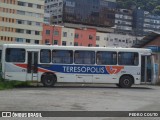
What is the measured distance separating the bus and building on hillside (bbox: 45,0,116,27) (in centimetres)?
10156

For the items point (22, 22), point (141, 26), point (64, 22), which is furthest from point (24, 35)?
point (141, 26)

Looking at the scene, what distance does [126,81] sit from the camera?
26109 millimetres

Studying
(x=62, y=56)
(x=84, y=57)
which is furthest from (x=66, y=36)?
(x=62, y=56)

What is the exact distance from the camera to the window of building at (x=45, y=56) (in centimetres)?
2489

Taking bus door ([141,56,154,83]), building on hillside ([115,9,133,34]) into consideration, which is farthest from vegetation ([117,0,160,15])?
bus door ([141,56,154,83])

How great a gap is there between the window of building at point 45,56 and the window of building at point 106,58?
3193 millimetres

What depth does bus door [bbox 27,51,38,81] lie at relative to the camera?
2461 centimetres

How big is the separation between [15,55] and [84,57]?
444 centimetres

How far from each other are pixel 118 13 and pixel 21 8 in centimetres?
7171

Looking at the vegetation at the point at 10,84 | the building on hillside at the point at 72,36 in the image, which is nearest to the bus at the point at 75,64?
the vegetation at the point at 10,84

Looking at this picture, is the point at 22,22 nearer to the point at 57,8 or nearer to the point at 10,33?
the point at 10,33

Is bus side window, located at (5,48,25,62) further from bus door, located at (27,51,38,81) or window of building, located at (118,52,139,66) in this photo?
window of building, located at (118,52,139,66)

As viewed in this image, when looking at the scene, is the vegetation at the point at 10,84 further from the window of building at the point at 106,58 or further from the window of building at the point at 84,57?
the window of building at the point at 106,58

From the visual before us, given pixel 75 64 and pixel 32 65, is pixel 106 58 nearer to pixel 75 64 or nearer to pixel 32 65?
pixel 75 64
